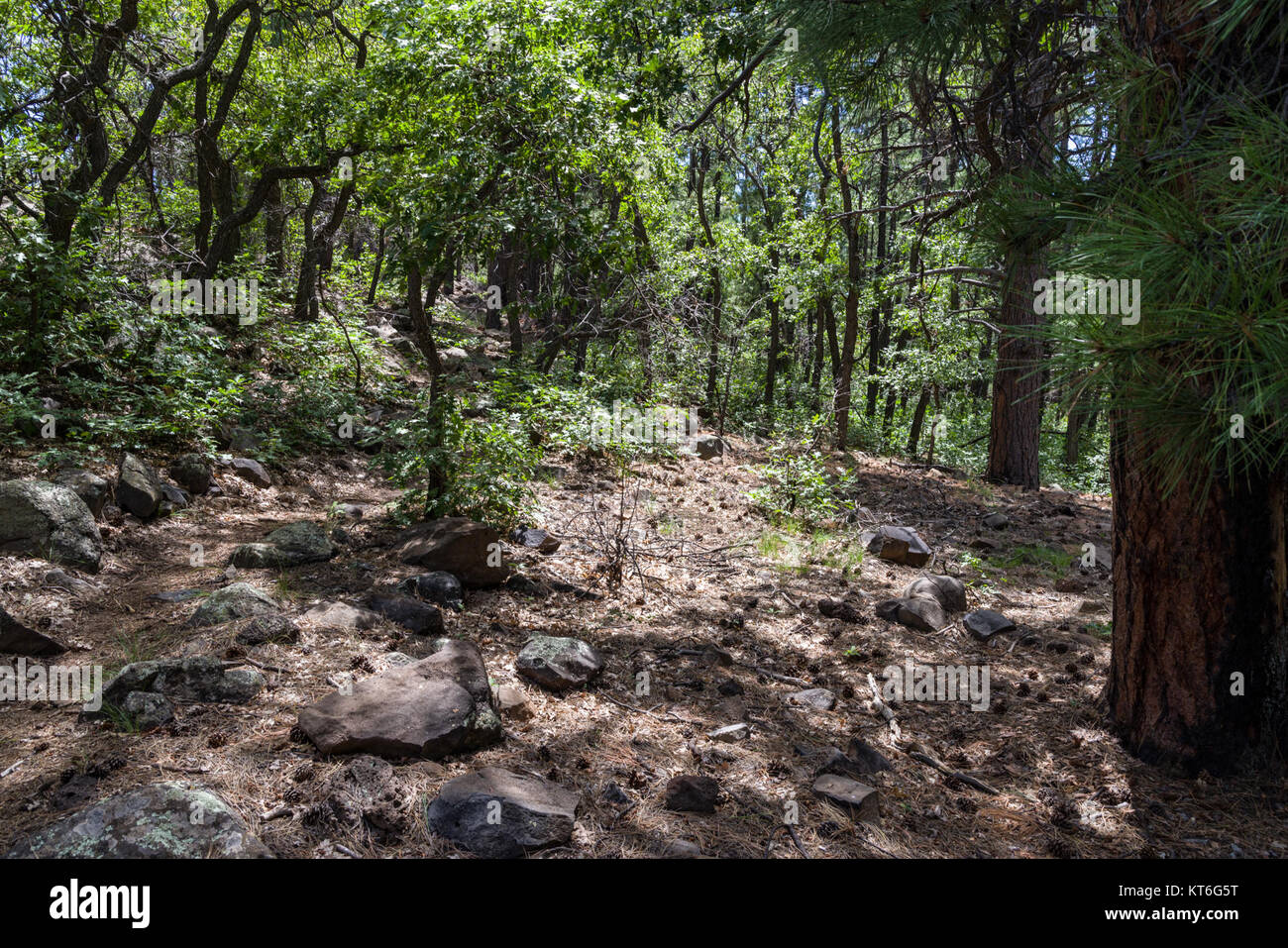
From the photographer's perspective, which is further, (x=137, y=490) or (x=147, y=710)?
(x=137, y=490)

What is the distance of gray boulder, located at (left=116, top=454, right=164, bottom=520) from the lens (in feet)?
19.3

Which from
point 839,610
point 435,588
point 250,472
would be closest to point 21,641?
point 435,588

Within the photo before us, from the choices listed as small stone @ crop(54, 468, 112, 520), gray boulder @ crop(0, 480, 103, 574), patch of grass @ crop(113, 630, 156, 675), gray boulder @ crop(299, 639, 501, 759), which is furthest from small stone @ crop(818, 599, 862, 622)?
small stone @ crop(54, 468, 112, 520)

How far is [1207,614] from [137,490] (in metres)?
6.85

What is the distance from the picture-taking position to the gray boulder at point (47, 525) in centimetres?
459

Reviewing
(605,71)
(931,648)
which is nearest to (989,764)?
(931,648)

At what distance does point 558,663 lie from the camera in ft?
12.8

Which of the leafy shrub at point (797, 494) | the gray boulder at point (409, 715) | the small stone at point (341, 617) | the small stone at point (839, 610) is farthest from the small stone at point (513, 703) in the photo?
the leafy shrub at point (797, 494)

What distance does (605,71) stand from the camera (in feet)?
18.9

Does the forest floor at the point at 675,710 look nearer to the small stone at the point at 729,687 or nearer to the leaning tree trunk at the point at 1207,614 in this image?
the small stone at the point at 729,687

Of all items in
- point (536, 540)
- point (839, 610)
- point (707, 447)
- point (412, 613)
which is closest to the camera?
point (412, 613)

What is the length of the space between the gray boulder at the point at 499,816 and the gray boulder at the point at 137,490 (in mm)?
4544

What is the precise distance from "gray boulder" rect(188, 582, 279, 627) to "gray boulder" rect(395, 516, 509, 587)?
3.48 feet

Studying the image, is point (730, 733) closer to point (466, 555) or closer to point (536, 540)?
point (466, 555)
